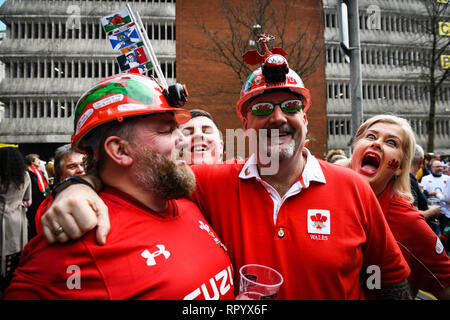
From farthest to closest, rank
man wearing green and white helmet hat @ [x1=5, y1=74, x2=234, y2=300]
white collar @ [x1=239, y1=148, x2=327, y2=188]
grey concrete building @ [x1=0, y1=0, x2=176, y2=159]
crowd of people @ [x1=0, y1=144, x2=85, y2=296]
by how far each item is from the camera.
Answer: grey concrete building @ [x1=0, y1=0, x2=176, y2=159]
crowd of people @ [x1=0, y1=144, x2=85, y2=296]
white collar @ [x1=239, y1=148, x2=327, y2=188]
man wearing green and white helmet hat @ [x1=5, y1=74, x2=234, y2=300]

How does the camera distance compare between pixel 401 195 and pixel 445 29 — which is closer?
pixel 401 195

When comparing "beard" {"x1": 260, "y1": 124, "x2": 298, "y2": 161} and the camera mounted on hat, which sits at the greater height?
the camera mounted on hat

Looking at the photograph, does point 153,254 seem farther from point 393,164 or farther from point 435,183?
point 435,183

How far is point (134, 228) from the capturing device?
5.16 ft

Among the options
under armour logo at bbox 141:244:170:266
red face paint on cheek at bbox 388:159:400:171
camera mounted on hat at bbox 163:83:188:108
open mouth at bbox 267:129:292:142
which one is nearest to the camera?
under armour logo at bbox 141:244:170:266

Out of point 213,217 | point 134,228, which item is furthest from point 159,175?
point 213,217

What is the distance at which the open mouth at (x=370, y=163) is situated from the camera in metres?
2.70

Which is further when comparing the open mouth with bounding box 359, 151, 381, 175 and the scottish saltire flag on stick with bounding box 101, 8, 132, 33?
the scottish saltire flag on stick with bounding box 101, 8, 132, 33

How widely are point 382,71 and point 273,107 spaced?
3184 cm

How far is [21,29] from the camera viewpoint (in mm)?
26859

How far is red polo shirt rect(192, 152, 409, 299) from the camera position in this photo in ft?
6.00

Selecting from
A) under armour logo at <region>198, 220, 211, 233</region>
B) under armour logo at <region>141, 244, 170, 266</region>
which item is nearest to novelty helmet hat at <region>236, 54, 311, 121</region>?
under armour logo at <region>198, 220, 211, 233</region>

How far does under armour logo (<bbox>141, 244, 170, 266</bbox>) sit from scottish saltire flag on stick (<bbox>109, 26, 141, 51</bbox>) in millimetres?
4978

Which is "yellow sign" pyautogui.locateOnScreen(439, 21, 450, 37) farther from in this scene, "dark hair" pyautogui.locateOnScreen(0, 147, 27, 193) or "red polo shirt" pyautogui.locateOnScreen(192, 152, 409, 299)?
"dark hair" pyautogui.locateOnScreen(0, 147, 27, 193)
